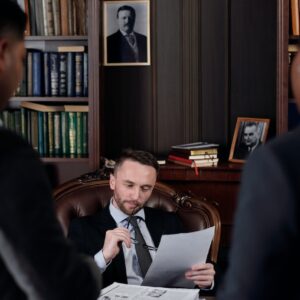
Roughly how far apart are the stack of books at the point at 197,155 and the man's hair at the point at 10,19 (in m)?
2.45

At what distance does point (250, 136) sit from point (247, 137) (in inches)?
0.7

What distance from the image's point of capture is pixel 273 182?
1.08 metres

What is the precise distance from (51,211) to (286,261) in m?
0.41

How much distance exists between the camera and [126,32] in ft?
13.0

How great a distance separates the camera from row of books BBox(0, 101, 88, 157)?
376cm

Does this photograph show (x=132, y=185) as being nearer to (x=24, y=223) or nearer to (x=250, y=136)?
(x=250, y=136)

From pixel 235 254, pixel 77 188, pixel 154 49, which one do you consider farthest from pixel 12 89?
pixel 154 49

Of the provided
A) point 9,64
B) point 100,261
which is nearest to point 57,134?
point 100,261

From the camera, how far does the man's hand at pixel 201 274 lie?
8.06 ft

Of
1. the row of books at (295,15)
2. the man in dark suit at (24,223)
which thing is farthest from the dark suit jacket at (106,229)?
the man in dark suit at (24,223)

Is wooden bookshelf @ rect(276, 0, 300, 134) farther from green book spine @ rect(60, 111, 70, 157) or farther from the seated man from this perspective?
green book spine @ rect(60, 111, 70, 157)

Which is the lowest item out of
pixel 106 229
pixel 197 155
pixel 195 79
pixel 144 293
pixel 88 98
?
pixel 144 293

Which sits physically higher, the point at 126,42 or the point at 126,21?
the point at 126,21

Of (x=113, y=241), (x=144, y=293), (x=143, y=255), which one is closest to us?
(x=144, y=293)
